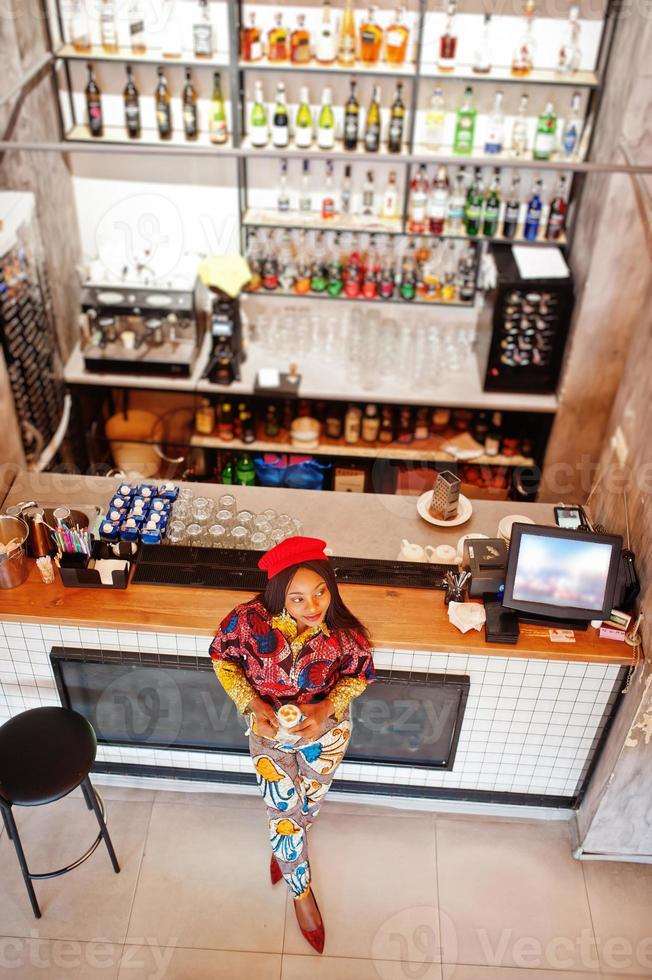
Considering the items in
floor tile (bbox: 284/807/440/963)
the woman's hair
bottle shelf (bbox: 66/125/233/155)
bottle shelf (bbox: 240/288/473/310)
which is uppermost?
bottle shelf (bbox: 66/125/233/155)

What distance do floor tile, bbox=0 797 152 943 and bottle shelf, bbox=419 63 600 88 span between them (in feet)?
11.8

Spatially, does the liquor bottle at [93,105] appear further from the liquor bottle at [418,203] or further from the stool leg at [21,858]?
the stool leg at [21,858]

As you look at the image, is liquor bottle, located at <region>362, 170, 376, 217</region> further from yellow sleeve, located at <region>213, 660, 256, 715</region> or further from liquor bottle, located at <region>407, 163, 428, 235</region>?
yellow sleeve, located at <region>213, 660, 256, 715</region>

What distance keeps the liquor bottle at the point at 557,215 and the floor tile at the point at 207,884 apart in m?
3.25

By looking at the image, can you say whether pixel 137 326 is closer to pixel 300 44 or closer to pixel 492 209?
pixel 300 44

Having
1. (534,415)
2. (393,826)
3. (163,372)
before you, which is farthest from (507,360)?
(393,826)

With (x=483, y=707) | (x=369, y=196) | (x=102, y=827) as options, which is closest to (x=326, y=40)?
(x=369, y=196)

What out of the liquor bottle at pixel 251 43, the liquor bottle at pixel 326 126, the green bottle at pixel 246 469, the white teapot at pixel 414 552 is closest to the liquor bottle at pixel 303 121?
the liquor bottle at pixel 326 126

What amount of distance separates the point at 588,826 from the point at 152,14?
4.23 meters

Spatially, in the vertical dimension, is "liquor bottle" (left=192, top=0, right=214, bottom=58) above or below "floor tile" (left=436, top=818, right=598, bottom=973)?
above

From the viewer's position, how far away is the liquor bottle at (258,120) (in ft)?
14.8

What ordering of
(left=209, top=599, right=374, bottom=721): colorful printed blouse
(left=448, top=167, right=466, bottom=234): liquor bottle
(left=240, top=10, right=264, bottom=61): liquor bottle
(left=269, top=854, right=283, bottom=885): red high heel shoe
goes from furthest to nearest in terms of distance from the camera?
1. (left=448, top=167, right=466, bottom=234): liquor bottle
2. (left=240, top=10, right=264, bottom=61): liquor bottle
3. (left=269, top=854, right=283, bottom=885): red high heel shoe
4. (left=209, top=599, right=374, bottom=721): colorful printed blouse

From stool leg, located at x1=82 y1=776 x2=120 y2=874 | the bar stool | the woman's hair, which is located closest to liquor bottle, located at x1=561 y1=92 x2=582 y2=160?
the woman's hair

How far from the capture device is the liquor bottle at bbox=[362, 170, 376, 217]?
4.72 meters
